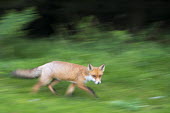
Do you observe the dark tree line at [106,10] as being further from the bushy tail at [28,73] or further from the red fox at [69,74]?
the red fox at [69,74]

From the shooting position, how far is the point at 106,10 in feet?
52.4

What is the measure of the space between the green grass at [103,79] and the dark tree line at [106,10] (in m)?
3.26

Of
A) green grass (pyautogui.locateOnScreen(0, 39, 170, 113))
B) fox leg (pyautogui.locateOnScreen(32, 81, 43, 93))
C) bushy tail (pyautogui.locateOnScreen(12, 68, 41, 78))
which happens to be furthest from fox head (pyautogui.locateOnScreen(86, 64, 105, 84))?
bushy tail (pyautogui.locateOnScreen(12, 68, 41, 78))

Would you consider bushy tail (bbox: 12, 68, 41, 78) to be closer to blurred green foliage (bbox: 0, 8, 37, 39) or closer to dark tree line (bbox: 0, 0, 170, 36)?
blurred green foliage (bbox: 0, 8, 37, 39)

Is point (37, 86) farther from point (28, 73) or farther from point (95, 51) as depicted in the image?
point (95, 51)

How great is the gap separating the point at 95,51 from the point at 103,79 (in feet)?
8.82

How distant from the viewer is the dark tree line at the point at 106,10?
15.5m

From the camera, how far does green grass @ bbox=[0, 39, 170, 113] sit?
6.75 meters

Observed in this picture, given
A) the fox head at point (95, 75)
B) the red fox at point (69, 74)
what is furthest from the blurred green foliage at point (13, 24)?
the fox head at point (95, 75)

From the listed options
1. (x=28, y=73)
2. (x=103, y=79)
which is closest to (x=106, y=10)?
(x=103, y=79)

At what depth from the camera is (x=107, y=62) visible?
34.3 ft

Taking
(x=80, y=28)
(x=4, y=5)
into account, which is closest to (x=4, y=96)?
(x=80, y=28)

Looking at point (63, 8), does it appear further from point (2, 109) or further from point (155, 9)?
point (2, 109)

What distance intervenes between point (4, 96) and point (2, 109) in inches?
38.0
